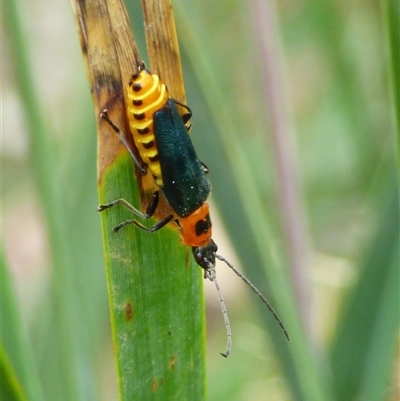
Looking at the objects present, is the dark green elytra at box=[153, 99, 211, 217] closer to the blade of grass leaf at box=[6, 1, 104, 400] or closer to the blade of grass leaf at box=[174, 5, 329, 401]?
the blade of grass leaf at box=[174, 5, 329, 401]

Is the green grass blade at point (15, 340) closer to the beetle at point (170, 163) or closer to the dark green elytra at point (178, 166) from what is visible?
the beetle at point (170, 163)

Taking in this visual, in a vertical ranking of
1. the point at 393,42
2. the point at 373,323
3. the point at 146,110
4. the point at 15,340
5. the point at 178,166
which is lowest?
the point at 373,323

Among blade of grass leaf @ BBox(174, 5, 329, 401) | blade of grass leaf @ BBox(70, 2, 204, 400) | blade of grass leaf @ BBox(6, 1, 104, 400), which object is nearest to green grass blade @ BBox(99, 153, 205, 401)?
blade of grass leaf @ BBox(70, 2, 204, 400)

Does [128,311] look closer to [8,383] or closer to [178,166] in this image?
[8,383]

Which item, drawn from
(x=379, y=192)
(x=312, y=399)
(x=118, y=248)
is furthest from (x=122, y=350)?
(x=379, y=192)

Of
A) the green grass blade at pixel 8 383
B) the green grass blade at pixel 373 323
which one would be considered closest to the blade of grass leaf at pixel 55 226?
the green grass blade at pixel 8 383

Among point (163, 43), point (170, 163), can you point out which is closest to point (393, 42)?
point (163, 43)

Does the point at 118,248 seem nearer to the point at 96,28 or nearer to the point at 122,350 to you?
the point at 122,350
